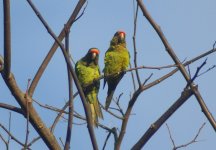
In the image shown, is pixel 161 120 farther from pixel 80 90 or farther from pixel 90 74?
pixel 90 74

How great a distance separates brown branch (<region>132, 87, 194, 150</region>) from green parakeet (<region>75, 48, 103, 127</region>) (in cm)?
332

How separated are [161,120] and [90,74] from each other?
4125 millimetres

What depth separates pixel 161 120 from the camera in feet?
7.27

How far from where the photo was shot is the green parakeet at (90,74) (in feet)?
19.6

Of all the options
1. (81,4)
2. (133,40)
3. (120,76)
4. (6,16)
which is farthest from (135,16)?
(120,76)

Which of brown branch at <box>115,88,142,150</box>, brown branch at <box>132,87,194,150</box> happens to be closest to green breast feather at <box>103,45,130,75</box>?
brown branch at <box>115,88,142,150</box>

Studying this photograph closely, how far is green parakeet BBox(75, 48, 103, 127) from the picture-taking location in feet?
19.6

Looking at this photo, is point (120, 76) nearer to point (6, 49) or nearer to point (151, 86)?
point (151, 86)

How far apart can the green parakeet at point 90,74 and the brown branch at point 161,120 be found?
3319mm

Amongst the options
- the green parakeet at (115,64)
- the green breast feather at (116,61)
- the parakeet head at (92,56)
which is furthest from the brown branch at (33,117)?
the parakeet head at (92,56)

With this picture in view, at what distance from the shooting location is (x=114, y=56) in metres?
6.23

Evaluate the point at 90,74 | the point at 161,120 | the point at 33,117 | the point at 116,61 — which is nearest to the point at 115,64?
the point at 116,61

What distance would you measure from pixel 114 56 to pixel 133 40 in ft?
11.8

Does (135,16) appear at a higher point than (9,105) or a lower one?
higher
